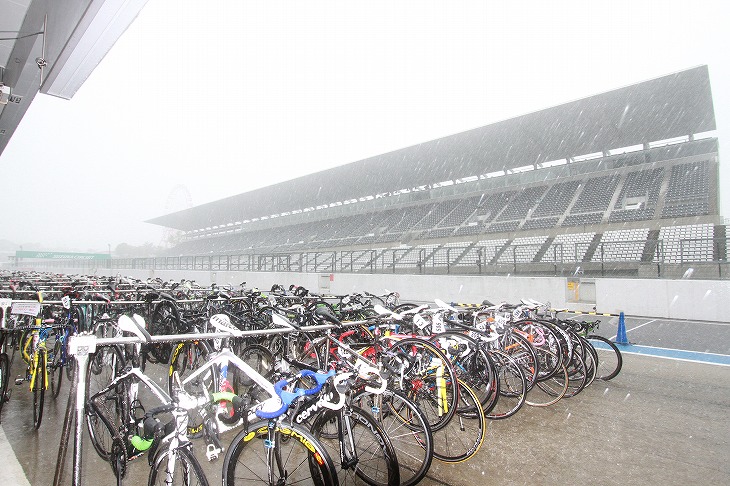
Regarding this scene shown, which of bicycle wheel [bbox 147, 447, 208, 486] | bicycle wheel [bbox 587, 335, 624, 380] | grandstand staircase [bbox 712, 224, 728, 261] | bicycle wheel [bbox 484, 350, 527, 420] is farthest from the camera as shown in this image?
grandstand staircase [bbox 712, 224, 728, 261]

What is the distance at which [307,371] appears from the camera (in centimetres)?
259

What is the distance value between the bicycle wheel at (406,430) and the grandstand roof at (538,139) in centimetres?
1757

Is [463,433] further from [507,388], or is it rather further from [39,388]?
[39,388]

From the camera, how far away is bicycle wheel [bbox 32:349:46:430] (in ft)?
12.2

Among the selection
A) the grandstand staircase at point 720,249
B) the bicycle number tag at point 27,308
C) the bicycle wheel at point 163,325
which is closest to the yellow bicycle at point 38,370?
the bicycle number tag at point 27,308

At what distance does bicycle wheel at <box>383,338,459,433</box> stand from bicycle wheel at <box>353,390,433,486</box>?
0.78 ft

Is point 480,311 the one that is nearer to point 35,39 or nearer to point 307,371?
point 307,371

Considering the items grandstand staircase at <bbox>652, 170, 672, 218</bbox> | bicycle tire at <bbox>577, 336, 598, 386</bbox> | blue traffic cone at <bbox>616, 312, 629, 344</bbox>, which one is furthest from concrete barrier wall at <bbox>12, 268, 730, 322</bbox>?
grandstand staircase at <bbox>652, 170, 672, 218</bbox>

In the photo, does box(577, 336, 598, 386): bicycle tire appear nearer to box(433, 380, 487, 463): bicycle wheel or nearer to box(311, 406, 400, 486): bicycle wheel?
box(433, 380, 487, 463): bicycle wheel

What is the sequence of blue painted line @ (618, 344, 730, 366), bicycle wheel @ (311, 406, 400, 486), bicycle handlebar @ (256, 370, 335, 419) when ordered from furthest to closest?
blue painted line @ (618, 344, 730, 366) → bicycle wheel @ (311, 406, 400, 486) → bicycle handlebar @ (256, 370, 335, 419)

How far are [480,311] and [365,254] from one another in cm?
1190

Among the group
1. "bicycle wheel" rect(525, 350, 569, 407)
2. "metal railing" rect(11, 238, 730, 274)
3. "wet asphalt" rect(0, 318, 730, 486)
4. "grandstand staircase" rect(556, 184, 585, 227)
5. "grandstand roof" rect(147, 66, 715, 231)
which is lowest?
"wet asphalt" rect(0, 318, 730, 486)

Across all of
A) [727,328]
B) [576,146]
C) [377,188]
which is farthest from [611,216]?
[377,188]

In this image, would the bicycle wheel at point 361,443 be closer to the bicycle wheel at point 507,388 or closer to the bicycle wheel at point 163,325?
the bicycle wheel at point 507,388
